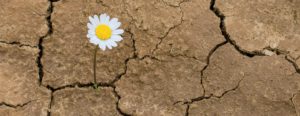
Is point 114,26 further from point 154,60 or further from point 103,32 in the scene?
point 154,60

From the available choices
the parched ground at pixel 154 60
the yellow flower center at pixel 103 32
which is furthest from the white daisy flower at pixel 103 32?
the parched ground at pixel 154 60

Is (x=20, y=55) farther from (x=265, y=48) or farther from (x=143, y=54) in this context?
(x=265, y=48)

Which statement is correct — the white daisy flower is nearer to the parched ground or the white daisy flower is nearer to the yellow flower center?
the yellow flower center

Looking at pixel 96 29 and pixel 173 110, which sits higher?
pixel 96 29

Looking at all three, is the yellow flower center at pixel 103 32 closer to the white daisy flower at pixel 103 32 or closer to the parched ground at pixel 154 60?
the white daisy flower at pixel 103 32

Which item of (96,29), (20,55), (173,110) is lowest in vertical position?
(173,110)

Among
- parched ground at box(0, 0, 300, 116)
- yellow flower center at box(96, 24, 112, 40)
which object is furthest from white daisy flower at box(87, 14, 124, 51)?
parched ground at box(0, 0, 300, 116)

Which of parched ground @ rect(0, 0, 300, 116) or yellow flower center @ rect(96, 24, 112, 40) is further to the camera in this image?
parched ground @ rect(0, 0, 300, 116)

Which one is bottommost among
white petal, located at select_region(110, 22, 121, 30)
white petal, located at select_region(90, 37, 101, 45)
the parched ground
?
the parched ground

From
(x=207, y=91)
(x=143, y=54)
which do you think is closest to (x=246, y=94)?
(x=207, y=91)
